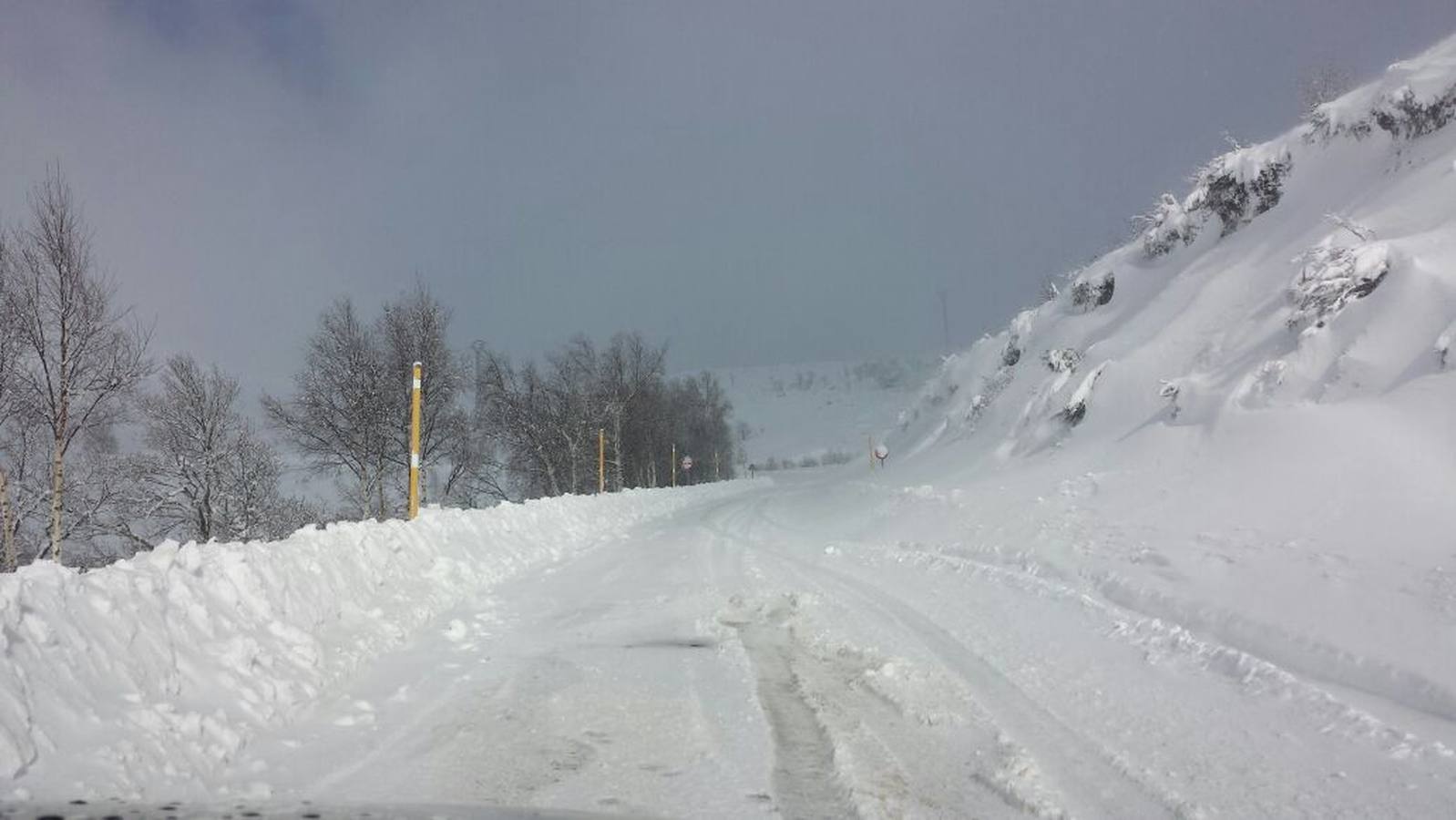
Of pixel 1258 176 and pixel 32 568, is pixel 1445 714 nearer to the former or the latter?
pixel 32 568

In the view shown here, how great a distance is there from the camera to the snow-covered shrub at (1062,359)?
→ 2319cm

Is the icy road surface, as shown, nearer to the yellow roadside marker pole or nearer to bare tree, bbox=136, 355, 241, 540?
the yellow roadside marker pole

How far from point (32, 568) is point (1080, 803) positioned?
5.55 m

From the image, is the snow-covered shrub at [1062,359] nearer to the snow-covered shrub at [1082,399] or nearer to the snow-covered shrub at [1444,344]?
the snow-covered shrub at [1082,399]

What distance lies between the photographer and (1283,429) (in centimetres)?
1062

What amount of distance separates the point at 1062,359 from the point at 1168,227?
5031mm

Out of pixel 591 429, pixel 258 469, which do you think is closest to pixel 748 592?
pixel 258 469

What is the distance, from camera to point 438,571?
31.9ft

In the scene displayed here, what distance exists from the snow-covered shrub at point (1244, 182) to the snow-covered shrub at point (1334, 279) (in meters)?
7.05

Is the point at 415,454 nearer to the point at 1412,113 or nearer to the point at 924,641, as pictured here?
the point at 924,641

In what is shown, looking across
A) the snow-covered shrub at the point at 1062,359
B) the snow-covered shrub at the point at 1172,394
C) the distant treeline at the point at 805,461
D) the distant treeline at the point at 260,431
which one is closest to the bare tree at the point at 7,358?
the distant treeline at the point at 260,431

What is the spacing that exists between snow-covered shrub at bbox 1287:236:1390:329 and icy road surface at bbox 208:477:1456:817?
25.9ft

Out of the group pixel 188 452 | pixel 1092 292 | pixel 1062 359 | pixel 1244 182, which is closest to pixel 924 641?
pixel 1244 182

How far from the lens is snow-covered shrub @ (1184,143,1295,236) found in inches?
785
